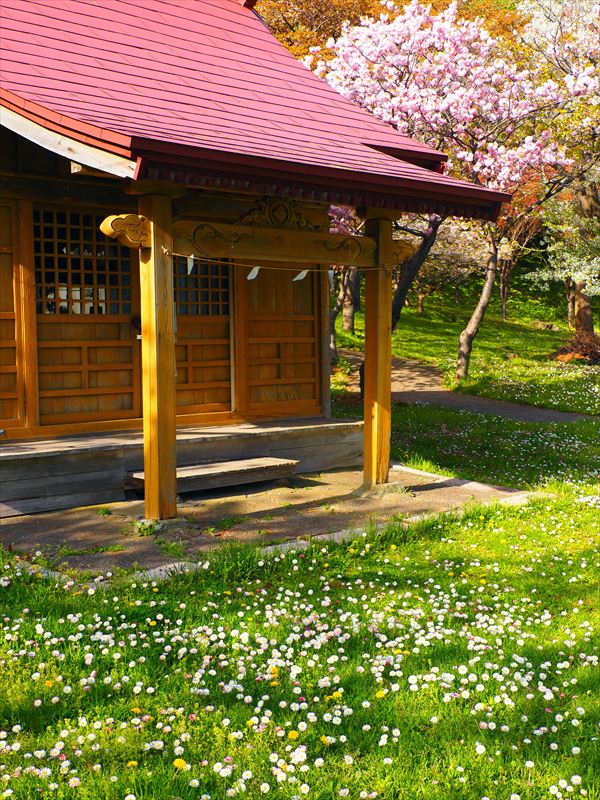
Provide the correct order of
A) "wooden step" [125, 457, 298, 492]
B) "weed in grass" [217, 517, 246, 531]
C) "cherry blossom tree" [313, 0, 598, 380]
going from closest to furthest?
"weed in grass" [217, 517, 246, 531], "wooden step" [125, 457, 298, 492], "cherry blossom tree" [313, 0, 598, 380]

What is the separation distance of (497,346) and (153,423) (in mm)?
19979

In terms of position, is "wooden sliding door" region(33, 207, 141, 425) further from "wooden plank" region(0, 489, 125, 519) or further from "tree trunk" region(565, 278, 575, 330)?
"tree trunk" region(565, 278, 575, 330)

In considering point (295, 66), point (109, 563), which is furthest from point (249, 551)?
point (295, 66)

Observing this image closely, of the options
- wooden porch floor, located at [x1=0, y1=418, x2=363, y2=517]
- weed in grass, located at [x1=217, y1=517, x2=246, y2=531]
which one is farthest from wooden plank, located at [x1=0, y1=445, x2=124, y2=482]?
weed in grass, located at [x1=217, y1=517, x2=246, y2=531]

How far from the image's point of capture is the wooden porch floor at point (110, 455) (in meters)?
7.92

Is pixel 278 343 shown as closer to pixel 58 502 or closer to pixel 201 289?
pixel 201 289

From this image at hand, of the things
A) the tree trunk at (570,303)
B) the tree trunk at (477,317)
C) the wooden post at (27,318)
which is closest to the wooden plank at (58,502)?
the wooden post at (27,318)

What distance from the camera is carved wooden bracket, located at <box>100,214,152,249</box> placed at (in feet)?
22.5

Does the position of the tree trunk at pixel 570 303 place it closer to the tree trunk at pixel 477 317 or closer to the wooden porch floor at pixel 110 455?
the tree trunk at pixel 477 317

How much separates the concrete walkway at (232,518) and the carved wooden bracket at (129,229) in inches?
91.9

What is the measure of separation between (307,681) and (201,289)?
6511 mm

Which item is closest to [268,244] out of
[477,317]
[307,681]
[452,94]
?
[307,681]

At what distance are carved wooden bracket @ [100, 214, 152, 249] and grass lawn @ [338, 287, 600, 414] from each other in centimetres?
1145

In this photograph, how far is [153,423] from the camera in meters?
7.21
